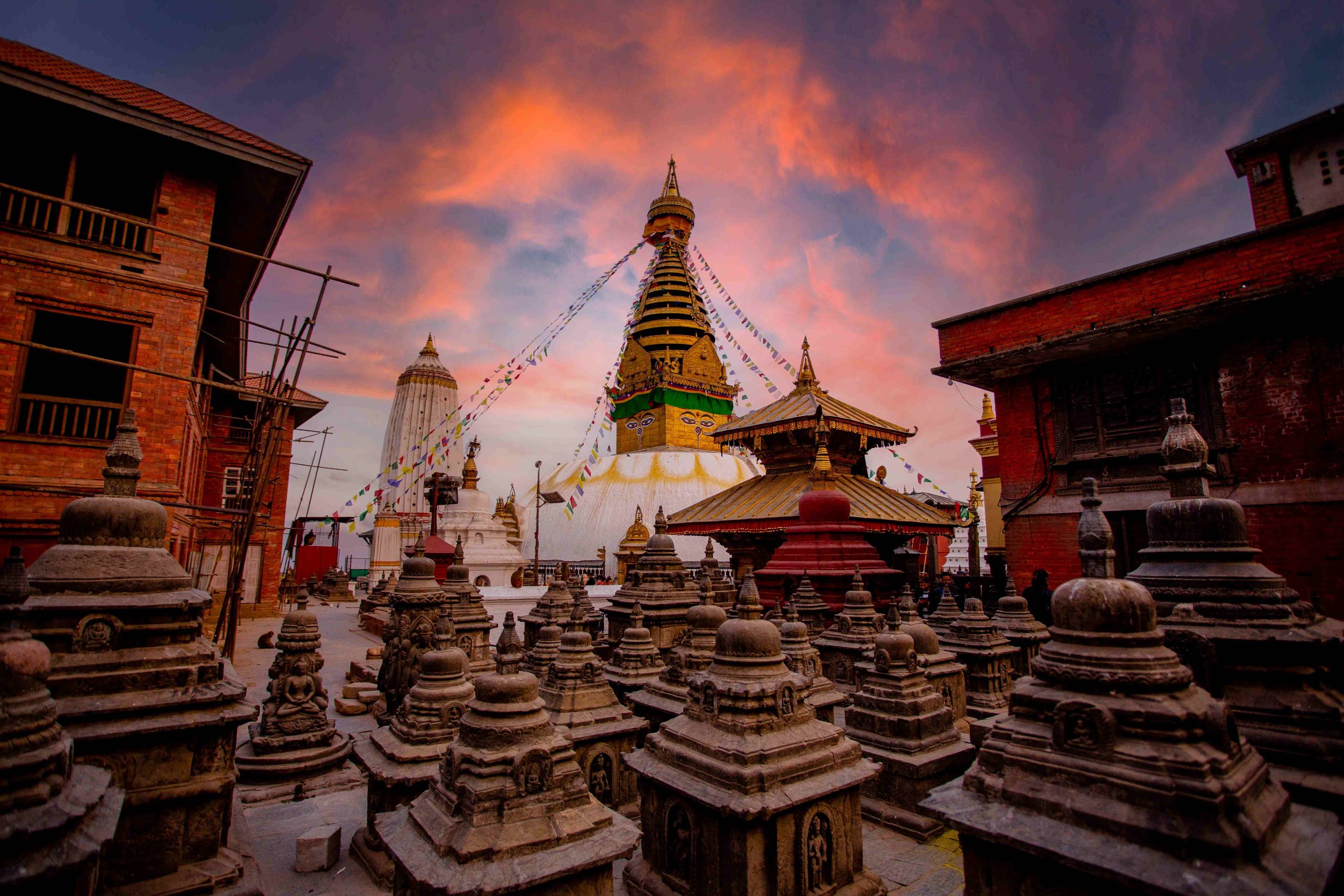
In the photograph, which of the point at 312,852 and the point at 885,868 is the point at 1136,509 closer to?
the point at 885,868

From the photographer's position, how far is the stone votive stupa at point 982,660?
634 cm

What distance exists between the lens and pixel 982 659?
6441 millimetres

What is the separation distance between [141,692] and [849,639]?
6212mm

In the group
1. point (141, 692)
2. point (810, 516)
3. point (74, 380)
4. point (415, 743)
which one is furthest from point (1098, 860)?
point (74, 380)

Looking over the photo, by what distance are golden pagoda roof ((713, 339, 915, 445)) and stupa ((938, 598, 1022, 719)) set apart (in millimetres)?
8880

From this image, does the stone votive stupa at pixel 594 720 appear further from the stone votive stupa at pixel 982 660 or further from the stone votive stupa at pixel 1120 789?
the stone votive stupa at pixel 982 660

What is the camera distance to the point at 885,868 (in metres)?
4.03

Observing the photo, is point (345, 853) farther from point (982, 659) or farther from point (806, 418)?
point (806, 418)

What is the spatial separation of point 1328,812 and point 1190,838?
852 millimetres

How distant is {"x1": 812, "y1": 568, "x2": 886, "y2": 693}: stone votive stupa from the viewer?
7.15 m

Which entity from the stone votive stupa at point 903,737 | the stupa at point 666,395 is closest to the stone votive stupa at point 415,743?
the stone votive stupa at point 903,737

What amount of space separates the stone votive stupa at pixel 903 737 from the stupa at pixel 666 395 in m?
25.6

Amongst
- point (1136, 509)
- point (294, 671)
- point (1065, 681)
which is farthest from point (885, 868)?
point (1136, 509)

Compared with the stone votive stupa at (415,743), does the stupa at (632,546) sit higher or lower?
higher
